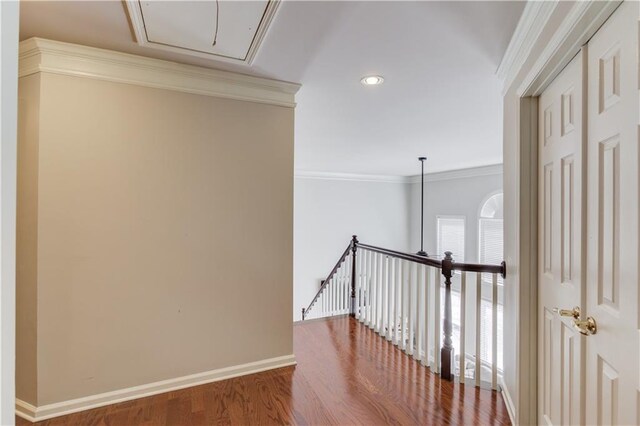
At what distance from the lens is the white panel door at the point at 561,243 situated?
127 cm

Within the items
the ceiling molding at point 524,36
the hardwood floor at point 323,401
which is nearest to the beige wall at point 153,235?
the hardwood floor at point 323,401

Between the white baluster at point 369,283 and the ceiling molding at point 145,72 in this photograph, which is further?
the white baluster at point 369,283

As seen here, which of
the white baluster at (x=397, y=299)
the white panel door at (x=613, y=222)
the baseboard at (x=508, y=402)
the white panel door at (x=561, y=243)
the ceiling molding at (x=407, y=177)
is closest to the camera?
the white panel door at (x=613, y=222)

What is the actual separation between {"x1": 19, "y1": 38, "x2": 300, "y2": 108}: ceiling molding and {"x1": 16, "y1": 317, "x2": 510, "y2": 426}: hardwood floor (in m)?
2.06

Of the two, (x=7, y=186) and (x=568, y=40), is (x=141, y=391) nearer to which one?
(x=7, y=186)

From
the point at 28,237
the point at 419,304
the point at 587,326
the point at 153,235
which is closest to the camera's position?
the point at 587,326

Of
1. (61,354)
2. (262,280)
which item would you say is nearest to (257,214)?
(262,280)

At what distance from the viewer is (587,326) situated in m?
1.17

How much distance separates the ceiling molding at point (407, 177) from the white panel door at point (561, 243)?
4.75 m

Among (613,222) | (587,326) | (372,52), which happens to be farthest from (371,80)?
(587,326)

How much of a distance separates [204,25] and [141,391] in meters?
2.27

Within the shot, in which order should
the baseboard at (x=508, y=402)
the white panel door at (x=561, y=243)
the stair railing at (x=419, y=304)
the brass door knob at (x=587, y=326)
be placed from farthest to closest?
the stair railing at (x=419, y=304)
the baseboard at (x=508, y=402)
the white panel door at (x=561, y=243)
the brass door knob at (x=587, y=326)

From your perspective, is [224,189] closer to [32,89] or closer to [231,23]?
[231,23]

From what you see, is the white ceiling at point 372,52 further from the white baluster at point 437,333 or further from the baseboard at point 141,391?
the baseboard at point 141,391
